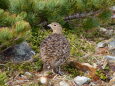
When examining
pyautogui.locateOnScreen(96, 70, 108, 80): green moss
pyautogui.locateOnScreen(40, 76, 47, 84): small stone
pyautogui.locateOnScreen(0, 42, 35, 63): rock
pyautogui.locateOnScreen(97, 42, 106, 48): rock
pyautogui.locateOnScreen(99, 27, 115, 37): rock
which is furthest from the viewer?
pyautogui.locateOnScreen(99, 27, 115, 37): rock

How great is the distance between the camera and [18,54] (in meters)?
4.23

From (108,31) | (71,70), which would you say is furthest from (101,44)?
(71,70)

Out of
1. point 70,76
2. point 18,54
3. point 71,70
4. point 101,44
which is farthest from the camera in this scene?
point 101,44

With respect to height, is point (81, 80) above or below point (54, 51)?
below

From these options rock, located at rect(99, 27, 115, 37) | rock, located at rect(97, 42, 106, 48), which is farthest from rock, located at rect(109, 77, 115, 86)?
rock, located at rect(99, 27, 115, 37)

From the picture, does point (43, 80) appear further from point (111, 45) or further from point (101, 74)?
point (111, 45)

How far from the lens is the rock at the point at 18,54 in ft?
13.7

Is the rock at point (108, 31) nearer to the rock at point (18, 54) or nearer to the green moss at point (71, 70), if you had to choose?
the green moss at point (71, 70)

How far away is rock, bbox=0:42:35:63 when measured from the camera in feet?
13.7

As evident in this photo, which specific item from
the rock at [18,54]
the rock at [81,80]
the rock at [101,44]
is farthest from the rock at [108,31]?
the rock at [81,80]

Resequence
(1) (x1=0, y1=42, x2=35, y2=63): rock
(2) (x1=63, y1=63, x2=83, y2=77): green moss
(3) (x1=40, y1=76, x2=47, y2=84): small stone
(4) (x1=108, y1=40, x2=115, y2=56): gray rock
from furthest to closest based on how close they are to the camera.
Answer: (4) (x1=108, y1=40, x2=115, y2=56): gray rock < (1) (x1=0, y1=42, x2=35, y2=63): rock < (2) (x1=63, y1=63, x2=83, y2=77): green moss < (3) (x1=40, y1=76, x2=47, y2=84): small stone

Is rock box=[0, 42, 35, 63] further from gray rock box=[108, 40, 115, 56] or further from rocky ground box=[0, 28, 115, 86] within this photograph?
gray rock box=[108, 40, 115, 56]

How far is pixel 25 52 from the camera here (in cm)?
430

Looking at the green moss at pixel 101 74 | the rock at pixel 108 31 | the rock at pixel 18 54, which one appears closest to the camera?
the green moss at pixel 101 74
